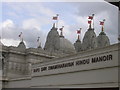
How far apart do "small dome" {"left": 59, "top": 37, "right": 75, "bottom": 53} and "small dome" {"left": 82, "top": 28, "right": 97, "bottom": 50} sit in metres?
3.39

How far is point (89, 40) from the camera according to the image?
195 feet

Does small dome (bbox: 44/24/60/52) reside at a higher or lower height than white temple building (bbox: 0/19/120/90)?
higher

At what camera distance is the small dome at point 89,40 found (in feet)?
191

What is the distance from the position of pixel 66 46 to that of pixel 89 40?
5892mm

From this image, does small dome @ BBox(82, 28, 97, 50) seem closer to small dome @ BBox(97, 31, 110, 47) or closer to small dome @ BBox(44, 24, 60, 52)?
small dome @ BBox(97, 31, 110, 47)

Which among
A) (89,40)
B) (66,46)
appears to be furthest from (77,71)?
(89,40)

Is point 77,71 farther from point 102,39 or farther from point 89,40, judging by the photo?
point 102,39

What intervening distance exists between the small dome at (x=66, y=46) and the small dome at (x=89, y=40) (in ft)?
11.1

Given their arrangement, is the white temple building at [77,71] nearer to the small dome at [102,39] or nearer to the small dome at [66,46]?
the small dome at [66,46]

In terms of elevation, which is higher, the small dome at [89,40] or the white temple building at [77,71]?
the small dome at [89,40]

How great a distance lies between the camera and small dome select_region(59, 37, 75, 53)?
183 ft

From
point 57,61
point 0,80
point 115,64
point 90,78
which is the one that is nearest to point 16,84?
point 0,80

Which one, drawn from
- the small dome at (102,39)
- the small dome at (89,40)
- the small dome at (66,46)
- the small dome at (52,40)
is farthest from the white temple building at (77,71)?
the small dome at (102,39)

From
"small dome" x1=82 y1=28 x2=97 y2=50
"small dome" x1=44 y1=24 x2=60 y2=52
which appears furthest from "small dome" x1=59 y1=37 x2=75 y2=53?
"small dome" x1=82 y1=28 x2=97 y2=50
